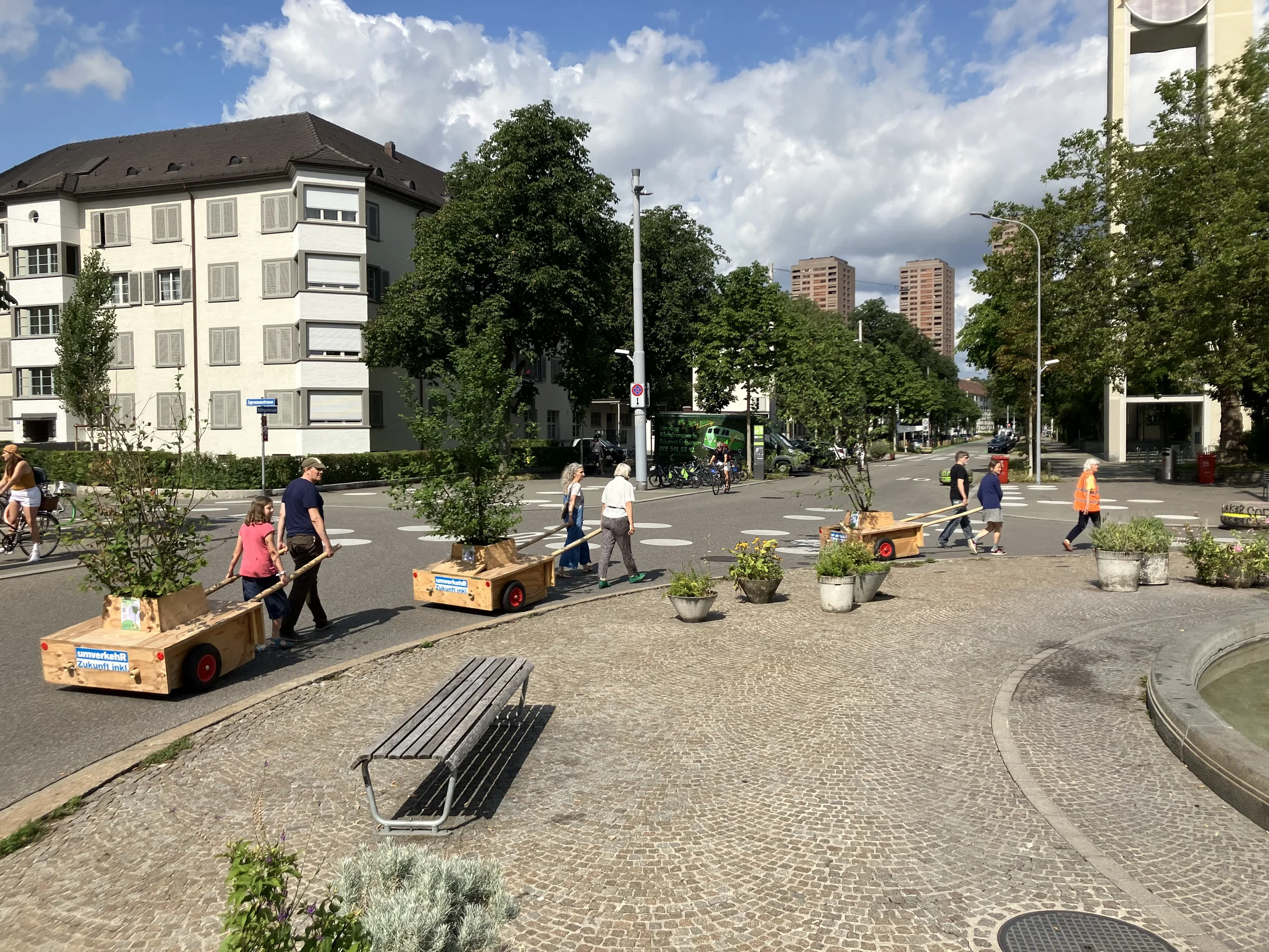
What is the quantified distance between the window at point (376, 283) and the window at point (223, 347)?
6025 mm

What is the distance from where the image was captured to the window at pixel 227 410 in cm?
4028

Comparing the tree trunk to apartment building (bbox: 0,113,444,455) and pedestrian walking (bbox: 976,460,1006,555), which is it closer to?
pedestrian walking (bbox: 976,460,1006,555)

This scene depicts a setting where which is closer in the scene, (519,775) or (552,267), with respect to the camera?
(519,775)

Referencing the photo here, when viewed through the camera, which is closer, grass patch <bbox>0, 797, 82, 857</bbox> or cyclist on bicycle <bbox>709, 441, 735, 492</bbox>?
grass patch <bbox>0, 797, 82, 857</bbox>

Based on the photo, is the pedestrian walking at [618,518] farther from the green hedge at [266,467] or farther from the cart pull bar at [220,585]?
the green hedge at [266,467]

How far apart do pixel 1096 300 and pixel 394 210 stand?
2989cm

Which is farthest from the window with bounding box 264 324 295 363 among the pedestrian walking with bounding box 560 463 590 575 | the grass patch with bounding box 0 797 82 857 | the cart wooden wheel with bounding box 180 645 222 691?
the grass patch with bounding box 0 797 82 857

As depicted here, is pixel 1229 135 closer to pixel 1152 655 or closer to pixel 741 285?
pixel 741 285

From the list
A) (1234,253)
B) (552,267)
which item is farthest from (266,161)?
(1234,253)

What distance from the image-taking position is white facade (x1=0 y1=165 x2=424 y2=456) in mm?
38781

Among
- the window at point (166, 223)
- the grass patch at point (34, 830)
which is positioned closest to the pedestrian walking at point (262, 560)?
the grass patch at point (34, 830)

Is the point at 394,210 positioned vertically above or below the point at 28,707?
above

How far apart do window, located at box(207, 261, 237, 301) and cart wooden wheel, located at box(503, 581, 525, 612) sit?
34635mm

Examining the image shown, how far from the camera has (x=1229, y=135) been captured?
3156 cm
